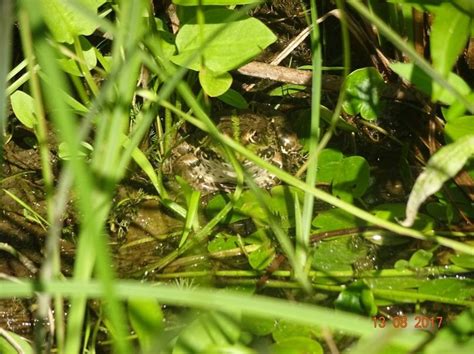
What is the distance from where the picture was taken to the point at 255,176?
1.87 m

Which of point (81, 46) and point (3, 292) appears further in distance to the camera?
point (81, 46)

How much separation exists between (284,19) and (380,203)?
0.61 meters

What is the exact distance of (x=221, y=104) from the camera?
1965 millimetres

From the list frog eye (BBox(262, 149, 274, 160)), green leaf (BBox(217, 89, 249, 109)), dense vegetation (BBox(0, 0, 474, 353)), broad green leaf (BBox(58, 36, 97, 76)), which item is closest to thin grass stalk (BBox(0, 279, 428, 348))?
dense vegetation (BBox(0, 0, 474, 353))

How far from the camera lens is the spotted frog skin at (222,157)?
187 centimetres

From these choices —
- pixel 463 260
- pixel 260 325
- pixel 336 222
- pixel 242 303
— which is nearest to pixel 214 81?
pixel 336 222

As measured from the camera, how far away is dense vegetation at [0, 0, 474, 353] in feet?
3.69

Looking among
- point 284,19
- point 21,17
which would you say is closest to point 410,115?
point 284,19

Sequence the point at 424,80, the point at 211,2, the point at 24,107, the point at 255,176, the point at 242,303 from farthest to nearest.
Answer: the point at 255,176 < the point at 24,107 < the point at 211,2 < the point at 424,80 < the point at 242,303

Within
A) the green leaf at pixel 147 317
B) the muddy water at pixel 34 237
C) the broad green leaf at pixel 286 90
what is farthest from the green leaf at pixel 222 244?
the green leaf at pixel 147 317

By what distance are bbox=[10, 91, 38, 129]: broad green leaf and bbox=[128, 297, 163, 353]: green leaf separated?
76 cm

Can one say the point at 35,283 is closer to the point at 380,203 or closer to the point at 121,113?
the point at 121,113

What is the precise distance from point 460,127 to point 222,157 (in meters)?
0.69
